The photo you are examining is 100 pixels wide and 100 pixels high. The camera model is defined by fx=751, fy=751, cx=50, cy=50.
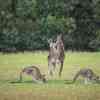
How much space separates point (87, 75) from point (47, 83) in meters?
0.31

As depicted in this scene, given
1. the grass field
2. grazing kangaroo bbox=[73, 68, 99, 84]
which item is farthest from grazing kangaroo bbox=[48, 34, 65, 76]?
grazing kangaroo bbox=[73, 68, 99, 84]

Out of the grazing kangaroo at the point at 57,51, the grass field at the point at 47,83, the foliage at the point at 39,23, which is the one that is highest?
the foliage at the point at 39,23

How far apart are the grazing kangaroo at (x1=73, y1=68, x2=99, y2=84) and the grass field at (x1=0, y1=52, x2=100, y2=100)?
3cm

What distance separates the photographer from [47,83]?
18.9 ft

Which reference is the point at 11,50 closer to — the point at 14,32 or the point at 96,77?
the point at 14,32

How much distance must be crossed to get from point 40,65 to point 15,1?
531mm

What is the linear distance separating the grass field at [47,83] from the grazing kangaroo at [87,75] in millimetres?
28

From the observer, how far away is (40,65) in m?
5.76

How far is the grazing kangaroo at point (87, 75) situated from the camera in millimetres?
5742

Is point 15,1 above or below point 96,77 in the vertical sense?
above

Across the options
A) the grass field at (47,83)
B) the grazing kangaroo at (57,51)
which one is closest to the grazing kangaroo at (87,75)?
the grass field at (47,83)

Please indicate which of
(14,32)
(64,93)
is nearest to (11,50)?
(14,32)

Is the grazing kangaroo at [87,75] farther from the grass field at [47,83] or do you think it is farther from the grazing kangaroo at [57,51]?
the grazing kangaroo at [57,51]

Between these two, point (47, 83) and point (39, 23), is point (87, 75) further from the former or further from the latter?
point (39, 23)
